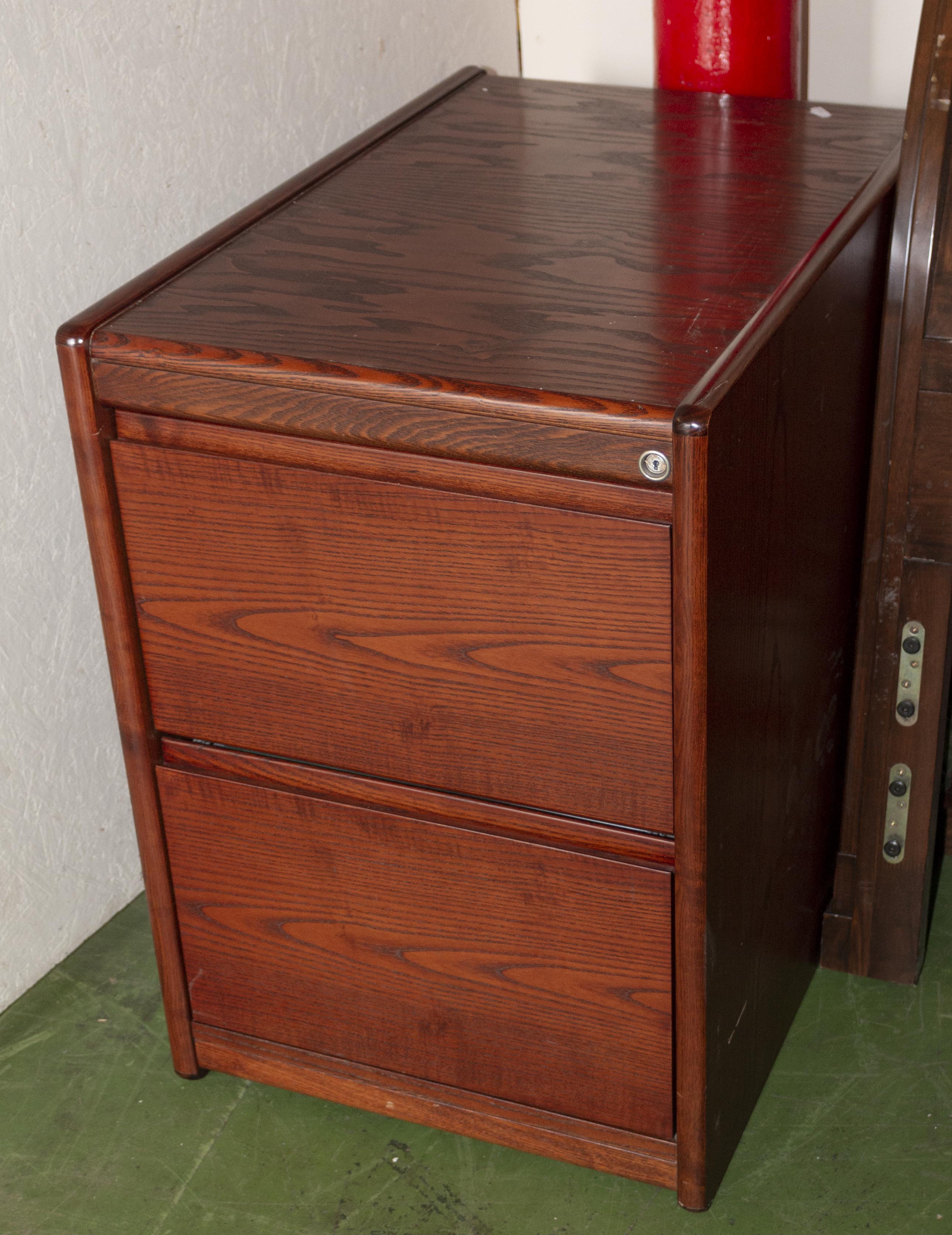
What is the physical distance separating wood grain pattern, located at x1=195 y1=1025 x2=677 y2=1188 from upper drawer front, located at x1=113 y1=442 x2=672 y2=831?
32 centimetres

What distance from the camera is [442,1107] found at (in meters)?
1.32

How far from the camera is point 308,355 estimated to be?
1.05 meters

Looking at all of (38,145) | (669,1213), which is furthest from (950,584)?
(38,145)

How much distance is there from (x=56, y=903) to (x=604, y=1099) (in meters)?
0.65

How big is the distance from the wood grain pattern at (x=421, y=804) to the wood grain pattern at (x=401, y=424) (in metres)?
0.29

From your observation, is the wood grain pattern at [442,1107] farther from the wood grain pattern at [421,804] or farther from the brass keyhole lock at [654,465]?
the brass keyhole lock at [654,465]

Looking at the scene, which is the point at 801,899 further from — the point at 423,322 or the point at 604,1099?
the point at 423,322

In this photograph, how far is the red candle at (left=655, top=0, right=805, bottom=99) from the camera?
1525 millimetres

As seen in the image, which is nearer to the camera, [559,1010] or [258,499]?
[258,499]

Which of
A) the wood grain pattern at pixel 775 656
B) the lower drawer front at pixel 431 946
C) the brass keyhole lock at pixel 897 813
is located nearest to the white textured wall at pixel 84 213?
the lower drawer front at pixel 431 946

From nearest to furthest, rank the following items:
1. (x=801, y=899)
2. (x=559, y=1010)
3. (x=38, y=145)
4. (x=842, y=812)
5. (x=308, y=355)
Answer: (x=308, y=355), (x=559, y=1010), (x=38, y=145), (x=801, y=899), (x=842, y=812)

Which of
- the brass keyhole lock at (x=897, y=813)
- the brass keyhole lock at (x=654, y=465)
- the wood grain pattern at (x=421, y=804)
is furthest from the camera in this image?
the brass keyhole lock at (x=897, y=813)

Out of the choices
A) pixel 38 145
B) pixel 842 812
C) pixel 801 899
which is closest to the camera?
pixel 38 145

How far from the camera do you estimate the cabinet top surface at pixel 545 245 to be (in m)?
1.05
